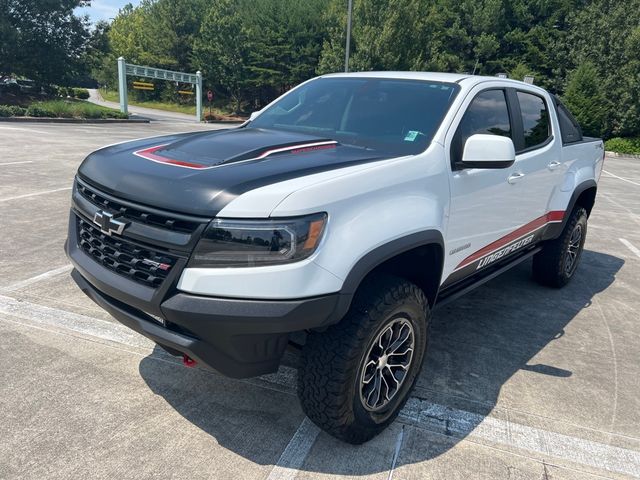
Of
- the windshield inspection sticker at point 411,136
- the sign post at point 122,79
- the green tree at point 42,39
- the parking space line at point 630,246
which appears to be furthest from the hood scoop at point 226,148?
the green tree at point 42,39

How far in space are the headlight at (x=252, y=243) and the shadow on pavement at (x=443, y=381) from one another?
1.05 m

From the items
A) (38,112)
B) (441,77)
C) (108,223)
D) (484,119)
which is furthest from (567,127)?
(38,112)

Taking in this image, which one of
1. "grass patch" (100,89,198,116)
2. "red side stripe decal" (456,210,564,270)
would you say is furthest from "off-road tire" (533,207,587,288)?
"grass patch" (100,89,198,116)

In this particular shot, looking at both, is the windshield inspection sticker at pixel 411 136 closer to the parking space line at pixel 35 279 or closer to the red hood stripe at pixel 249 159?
the red hood stripe at pixel 249 159

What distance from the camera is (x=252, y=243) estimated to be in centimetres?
207

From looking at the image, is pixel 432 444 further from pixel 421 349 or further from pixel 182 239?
pixel 182 239

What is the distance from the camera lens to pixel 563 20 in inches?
1636

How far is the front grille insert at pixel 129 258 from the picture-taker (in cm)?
220

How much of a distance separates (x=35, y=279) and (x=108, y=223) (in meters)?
2.52

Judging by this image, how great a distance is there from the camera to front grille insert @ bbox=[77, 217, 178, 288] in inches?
86.6

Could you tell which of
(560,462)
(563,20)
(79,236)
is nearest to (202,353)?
(79,236)

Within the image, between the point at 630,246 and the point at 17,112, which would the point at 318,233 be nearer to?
the point at 630,246

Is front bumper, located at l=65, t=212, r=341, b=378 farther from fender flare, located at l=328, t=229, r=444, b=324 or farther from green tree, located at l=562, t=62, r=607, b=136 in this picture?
green tree, located at l=562, t=62, r=607, b=136

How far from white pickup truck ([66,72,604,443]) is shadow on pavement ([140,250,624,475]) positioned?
322mm
